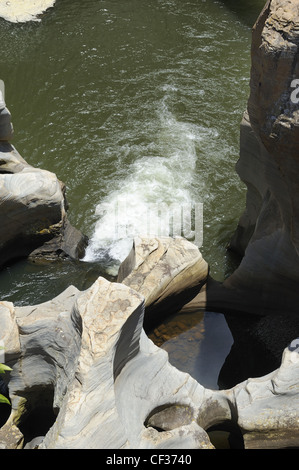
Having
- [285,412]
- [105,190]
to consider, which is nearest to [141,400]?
[285,412]

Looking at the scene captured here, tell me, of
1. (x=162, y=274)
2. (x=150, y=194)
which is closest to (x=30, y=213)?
(x=150, y=194)

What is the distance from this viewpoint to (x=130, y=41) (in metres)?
10.2

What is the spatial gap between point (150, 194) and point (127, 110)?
180cm

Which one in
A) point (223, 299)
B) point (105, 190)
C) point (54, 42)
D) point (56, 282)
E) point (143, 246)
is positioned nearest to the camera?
point (143, 246)

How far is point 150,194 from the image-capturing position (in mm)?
7586

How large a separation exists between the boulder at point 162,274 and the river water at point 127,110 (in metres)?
0.98

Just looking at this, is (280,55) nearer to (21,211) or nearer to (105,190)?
(21,211)

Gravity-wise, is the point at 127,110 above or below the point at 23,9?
below

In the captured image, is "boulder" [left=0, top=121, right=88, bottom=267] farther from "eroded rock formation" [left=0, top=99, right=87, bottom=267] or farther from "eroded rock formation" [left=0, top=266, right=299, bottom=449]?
"eroded rock formation" [left=0, top=266, right=299, bottom=449]

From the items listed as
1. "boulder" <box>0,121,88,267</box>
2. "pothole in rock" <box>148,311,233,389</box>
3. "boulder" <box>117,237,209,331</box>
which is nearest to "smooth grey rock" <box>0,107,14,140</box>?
"boulder" <box>0,121,88,267</box>

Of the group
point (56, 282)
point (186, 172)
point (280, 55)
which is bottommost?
point (56, 282)

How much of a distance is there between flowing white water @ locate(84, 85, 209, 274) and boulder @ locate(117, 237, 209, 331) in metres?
1.25

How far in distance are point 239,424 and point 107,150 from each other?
486cm

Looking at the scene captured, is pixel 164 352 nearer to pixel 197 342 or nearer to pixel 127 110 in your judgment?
pixel 197 342
